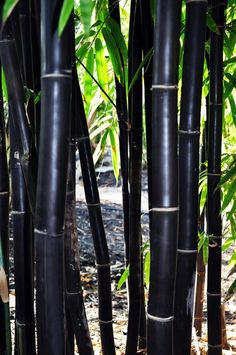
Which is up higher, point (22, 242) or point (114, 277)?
point (22, 242)

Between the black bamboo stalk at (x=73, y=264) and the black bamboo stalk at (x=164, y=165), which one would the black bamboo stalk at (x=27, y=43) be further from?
the black bamboo stalk at (x=164, y=165)

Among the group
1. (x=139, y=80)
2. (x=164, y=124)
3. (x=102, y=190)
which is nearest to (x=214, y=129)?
(x=139, y=80)

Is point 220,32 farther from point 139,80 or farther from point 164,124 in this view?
point 164,124

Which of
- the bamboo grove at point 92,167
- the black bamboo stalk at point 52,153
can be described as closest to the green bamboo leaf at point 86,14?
the bamboo grove at point 92,167

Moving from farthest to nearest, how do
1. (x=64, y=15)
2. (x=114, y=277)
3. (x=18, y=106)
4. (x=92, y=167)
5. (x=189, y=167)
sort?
(x=114, y=277) → (x=92, y=167) → (x=189, y=167) → (x=18, y=106) → (x=64, y=15)

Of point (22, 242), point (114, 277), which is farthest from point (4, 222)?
point (114, 277)

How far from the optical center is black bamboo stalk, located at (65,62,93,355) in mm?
1176

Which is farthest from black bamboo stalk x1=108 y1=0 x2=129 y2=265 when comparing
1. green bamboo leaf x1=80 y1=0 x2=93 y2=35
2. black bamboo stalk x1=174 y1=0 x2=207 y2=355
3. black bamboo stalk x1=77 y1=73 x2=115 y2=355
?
green bamboo leaf x1=80 y1=0 x2=93 y2=35

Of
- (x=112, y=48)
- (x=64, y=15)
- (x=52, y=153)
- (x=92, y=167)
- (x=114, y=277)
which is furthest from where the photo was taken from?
(x=114, y=277)

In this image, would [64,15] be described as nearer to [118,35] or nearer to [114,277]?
[118,35]

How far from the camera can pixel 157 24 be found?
2.97 feet

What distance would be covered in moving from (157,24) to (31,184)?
37 cm

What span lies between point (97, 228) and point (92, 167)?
0.60 ft

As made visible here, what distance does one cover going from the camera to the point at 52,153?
835 millimetres
